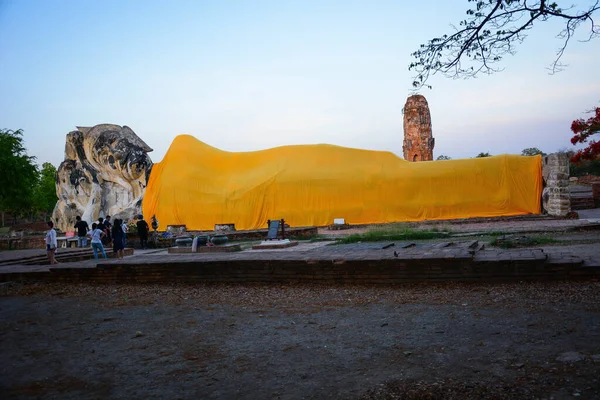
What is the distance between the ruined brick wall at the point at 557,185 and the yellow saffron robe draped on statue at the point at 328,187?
2.06 ft

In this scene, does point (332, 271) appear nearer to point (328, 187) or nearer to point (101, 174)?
point (328, 187)

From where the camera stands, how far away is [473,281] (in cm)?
594

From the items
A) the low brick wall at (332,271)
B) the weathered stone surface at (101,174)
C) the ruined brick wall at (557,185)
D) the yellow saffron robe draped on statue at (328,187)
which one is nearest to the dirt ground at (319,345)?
the low brick wall at (332,271)

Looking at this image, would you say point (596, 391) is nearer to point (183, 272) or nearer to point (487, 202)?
point (183, 272)

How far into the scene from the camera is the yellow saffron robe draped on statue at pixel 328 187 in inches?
714

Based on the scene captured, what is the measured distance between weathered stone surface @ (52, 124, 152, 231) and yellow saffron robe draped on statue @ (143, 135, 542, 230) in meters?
0.87

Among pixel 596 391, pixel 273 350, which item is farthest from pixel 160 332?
pixel 596 391

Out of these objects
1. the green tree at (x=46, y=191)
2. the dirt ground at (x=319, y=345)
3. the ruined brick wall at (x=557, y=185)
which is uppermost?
the green tree at (x=46, y=191)

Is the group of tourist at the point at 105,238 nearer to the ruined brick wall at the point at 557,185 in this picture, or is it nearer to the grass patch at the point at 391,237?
the grass patch at the point at 391,237

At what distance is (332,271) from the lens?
6.66 metres

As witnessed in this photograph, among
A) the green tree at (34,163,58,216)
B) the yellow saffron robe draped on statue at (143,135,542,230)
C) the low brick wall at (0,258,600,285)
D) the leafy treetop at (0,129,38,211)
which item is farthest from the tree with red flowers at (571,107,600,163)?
the green tree at (34,163,58,216)

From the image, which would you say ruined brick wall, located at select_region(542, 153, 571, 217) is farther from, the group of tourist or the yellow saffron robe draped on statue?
the group of tourist

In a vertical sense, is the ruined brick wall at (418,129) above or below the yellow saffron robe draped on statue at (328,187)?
above

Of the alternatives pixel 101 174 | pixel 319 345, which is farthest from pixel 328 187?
pixel 319 345
